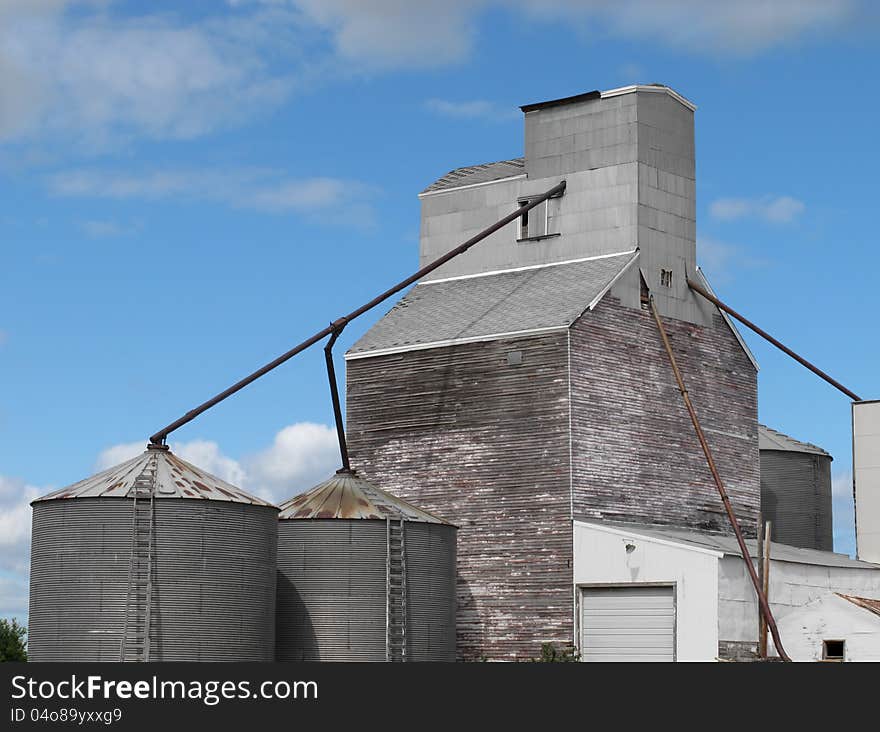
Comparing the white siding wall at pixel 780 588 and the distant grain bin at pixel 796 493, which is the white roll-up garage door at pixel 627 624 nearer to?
the white siding wall at pixel 780 588

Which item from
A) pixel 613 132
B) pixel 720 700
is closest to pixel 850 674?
pixel 720 700

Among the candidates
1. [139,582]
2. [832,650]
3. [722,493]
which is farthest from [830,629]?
[139,582]

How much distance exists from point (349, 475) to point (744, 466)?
1471cm

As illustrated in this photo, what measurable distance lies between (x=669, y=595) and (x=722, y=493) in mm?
4975

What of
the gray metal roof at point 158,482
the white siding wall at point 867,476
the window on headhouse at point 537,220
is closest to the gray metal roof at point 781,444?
the white siding wall at point 867,476

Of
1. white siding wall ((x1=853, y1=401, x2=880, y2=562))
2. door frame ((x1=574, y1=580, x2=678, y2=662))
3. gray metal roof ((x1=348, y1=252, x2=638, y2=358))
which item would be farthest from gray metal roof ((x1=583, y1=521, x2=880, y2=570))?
gray metal roof ((x1=348, y1=252, x2=638, y2=358))

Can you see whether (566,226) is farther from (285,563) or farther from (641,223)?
(285,563)

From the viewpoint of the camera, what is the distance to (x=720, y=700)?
29.3m

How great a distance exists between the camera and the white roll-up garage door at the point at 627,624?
4438cm

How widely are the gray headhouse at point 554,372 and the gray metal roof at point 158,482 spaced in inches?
376

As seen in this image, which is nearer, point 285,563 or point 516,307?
point 285,563

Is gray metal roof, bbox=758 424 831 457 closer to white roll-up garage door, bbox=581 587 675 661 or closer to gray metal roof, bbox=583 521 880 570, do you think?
gray metal roof, bbox=583 521 880 570

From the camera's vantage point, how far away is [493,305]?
168 feet

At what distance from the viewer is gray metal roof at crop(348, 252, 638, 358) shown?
48.9m
